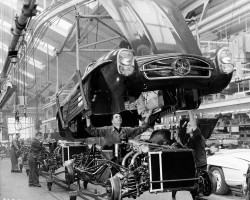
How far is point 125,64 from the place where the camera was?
16.3 feet

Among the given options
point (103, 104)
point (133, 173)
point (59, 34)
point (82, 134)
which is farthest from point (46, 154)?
point (59, 34)

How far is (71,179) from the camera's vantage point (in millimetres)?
7387

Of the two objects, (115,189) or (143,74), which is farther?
(143,74)

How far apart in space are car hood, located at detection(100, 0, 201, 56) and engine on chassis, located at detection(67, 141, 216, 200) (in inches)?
57.1

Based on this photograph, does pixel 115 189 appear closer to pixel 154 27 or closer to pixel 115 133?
pixel 115 133

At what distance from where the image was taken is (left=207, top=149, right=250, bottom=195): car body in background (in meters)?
7.34

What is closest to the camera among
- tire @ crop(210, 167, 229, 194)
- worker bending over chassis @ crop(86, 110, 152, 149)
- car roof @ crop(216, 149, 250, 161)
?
worker bending over chassis @ crop(86, 110, 152, 149)

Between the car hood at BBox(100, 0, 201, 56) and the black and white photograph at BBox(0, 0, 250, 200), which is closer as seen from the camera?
the black and white photograph at BBox(0, 0, 250, 200)

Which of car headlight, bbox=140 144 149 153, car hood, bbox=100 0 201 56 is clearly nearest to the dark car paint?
car hood, bbox=100 0 201 56

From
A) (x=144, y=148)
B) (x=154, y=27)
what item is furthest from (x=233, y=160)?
(x=154, y=27)

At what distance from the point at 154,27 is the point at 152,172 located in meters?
2.17

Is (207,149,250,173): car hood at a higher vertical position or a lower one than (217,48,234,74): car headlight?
lower

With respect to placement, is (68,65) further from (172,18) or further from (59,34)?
(172,18)

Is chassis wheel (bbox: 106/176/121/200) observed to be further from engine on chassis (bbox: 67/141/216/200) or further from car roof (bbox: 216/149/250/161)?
car roof (bbox: 216/149/250/161)
